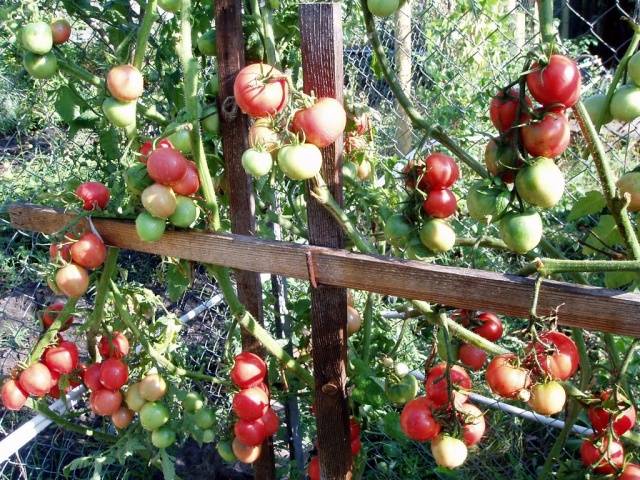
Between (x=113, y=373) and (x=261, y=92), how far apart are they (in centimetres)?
83

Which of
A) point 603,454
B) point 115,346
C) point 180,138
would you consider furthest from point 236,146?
point 603,454

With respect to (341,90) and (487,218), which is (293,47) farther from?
(487,218)

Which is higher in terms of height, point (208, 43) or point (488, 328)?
point (208, 43)

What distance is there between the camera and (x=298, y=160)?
1.05 m

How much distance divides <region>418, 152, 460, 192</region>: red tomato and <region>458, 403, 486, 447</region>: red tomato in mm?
399

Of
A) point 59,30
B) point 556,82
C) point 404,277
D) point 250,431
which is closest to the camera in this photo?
point 556,82

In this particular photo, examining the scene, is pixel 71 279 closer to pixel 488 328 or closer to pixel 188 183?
pixel 188 183

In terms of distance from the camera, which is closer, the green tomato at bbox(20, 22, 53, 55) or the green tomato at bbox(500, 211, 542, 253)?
the green tomato at bbox(500, 211, 542, 253)

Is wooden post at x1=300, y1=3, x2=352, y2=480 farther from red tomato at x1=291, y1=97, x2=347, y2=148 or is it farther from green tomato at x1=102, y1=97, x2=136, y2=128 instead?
green tomato at x1=102, y1=97, x2=136, y2=128

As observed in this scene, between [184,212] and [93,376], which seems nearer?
[184,212]

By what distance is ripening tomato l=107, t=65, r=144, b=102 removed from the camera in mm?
1288

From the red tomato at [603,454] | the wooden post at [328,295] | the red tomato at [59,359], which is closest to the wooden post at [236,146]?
the wooden post at [328,295]

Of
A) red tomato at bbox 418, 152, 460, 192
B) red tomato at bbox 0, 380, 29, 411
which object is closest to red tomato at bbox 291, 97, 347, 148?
red tomato at bbox 418, 152, 460, 192

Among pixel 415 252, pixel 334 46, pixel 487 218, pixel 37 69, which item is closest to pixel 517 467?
pixel 415 252
